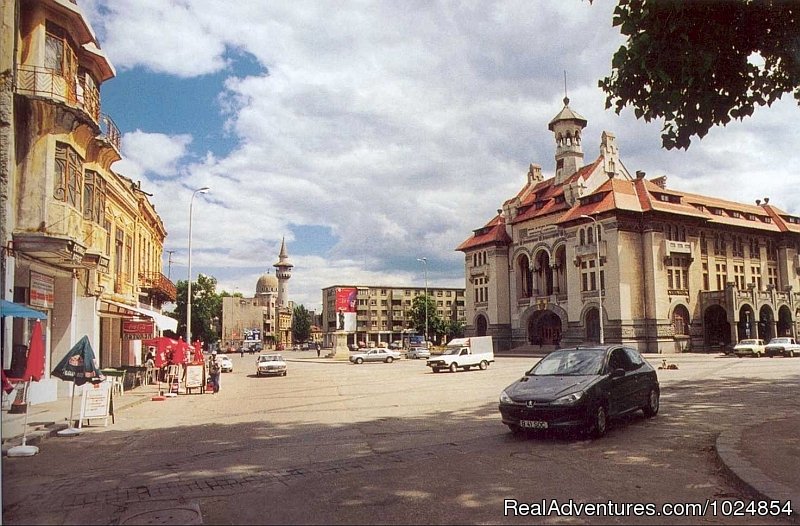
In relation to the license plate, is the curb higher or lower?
lower

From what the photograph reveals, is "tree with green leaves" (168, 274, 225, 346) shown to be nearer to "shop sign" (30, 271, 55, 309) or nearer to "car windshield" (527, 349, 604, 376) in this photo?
"shop sign" (30, 271, 55, 309)

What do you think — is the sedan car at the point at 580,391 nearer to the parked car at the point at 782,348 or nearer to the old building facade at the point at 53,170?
the old building facade at the point at 53,170

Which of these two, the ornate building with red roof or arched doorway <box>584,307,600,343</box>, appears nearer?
the ornate building with red roof

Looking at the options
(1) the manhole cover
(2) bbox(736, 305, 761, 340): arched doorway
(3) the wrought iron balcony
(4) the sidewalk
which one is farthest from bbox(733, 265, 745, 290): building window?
(1) the manhole cover

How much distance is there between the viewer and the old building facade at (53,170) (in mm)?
16281

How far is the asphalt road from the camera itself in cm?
633

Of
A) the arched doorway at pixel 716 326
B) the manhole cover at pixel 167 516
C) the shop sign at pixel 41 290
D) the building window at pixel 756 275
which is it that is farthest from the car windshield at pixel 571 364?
the building window at pixel 756 275

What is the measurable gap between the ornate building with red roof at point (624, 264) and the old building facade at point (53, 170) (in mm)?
38685

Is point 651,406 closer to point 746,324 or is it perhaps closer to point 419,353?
point 419,353

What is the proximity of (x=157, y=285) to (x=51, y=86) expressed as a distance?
2145cm

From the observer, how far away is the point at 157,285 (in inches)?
1468

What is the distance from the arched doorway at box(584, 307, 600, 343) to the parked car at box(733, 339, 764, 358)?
11583mm

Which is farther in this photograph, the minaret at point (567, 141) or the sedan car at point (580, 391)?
the minaret at point (567, 141)

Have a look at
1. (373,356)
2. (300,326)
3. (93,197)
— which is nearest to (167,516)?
(93,197)
